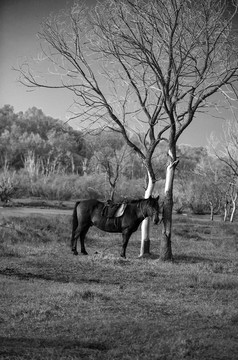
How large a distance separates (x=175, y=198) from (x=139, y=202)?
38.8 m

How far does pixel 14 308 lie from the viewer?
23.6ft

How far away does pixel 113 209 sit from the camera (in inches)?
559

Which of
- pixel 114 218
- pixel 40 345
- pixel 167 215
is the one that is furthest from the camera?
pixel 114 218

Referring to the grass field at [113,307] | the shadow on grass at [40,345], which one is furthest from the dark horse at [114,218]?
the shadow on grass at [40,345]

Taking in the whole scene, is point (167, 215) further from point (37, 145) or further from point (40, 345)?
point (37, 145)

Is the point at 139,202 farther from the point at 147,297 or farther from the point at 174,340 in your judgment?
the point at 174,340

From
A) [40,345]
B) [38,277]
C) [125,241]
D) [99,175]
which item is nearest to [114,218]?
[125,241]

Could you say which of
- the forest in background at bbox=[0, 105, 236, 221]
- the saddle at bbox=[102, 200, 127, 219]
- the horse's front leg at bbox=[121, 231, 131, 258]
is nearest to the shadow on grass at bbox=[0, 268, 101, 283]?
the horse's front leg at bbox=[121, 231, 131, 258]

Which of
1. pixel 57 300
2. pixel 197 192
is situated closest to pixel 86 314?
pixel 57 300

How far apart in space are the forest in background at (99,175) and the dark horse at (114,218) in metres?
6.91

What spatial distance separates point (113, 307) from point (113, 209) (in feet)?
22.1

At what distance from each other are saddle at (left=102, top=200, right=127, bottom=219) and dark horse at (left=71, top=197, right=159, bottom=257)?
7 centimetres

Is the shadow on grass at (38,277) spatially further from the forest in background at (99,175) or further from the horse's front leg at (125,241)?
the forest in background at (99,175)

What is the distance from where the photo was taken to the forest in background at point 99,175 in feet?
148
